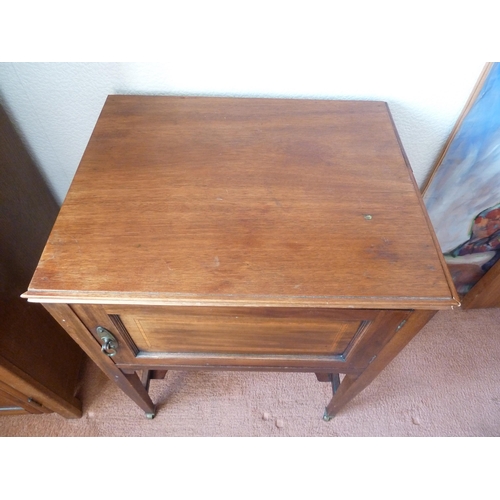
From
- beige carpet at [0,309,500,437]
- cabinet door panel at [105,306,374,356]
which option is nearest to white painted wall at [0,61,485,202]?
cabinet door panel at [105,306,374,356]

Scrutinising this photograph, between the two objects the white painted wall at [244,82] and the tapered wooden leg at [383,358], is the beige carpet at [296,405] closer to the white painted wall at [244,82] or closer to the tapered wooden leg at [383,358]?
the tapered wooden leg at [383,358]

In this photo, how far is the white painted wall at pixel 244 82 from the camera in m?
0.70

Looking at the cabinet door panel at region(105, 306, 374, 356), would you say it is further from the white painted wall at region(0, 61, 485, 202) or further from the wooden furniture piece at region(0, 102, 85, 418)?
the white painted wall at region(0, 61, 485, 202)

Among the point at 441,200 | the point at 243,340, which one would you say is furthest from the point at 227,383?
the point at 441,200

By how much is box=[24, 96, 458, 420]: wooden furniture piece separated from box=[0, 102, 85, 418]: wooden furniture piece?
255mm

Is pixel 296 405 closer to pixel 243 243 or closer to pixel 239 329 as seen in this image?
pixel 239 329

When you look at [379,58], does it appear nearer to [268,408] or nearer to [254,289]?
[254,289]

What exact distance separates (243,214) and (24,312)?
0.63 m

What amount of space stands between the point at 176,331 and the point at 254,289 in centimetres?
20

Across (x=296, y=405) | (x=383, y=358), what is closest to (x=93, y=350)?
(x=383, y=358)

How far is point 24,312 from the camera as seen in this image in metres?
0.84

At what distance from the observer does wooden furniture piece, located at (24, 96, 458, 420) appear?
487 mm

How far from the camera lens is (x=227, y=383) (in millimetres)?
1116

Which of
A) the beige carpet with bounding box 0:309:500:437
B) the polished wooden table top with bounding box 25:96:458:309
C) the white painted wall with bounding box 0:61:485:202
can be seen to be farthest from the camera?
the beige carpet with bounding box 0:309:500:437
